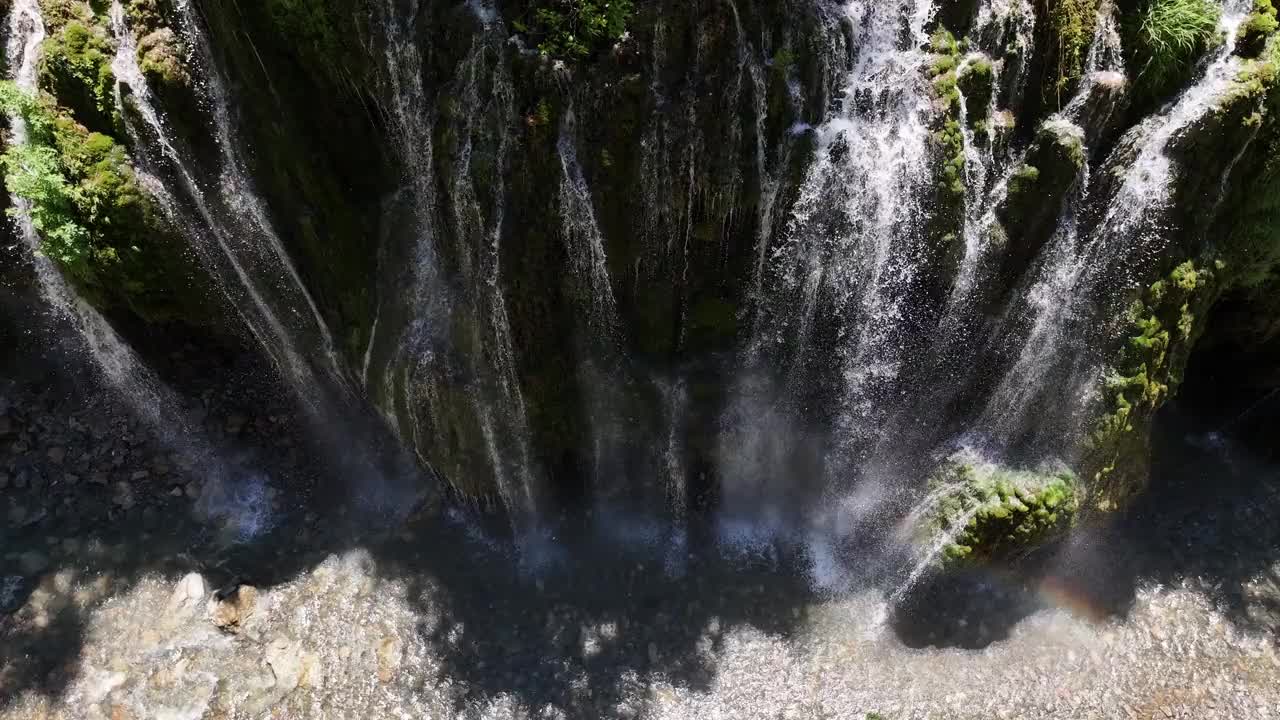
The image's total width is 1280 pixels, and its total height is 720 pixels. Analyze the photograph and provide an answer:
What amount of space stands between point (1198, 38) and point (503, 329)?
7.45 m

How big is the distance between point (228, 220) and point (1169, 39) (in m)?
9.83

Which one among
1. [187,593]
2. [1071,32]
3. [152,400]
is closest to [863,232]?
[1071,32]

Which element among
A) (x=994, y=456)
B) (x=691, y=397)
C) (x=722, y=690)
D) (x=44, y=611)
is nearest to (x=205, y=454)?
(x=44, y=611)

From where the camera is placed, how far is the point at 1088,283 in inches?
324

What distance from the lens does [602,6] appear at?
274 inches

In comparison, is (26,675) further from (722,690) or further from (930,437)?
(930,437)

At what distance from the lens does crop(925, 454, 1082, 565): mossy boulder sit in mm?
8844

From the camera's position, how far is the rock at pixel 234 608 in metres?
9.48

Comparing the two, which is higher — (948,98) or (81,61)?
(81,61)

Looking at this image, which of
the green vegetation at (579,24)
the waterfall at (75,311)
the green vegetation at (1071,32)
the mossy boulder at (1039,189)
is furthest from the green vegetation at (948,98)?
the waterfall at (75,311)

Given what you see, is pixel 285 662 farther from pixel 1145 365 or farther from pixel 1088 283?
pixel 1145 365

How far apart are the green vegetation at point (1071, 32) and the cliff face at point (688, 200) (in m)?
0.03

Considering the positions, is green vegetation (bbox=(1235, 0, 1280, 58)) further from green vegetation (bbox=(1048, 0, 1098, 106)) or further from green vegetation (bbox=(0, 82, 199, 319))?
green vegetation (bbox=(0, 82, 199, 319))

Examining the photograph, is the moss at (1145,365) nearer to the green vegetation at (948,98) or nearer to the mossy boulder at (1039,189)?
the mossy boulder at (1039,189)
